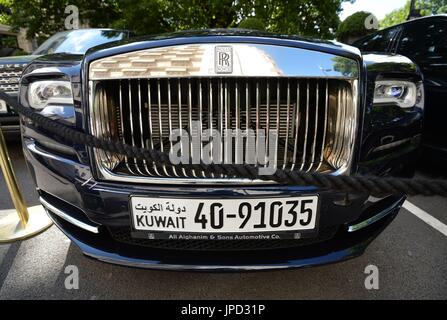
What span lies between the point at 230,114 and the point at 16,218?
1861 mm

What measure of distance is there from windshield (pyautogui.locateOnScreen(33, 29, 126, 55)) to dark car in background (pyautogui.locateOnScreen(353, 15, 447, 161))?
334cm

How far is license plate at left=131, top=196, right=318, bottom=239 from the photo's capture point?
1.29 m

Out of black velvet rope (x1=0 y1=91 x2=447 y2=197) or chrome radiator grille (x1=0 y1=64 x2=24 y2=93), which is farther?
chrome radiator grille (x1=0 y1=64 x2=24 y2=93)

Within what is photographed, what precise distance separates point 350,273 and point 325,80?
107cm

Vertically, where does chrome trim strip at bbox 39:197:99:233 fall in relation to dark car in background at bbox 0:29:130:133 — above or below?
below

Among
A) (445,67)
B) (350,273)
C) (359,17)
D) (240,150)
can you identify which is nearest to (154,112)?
(240,150)

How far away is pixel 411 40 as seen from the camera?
3408 millimetres

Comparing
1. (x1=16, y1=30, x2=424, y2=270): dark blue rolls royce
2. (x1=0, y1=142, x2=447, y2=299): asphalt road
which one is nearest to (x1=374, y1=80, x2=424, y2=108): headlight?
(x1=16, y1=30, x2=424, y2=270): dark blue rolls royce

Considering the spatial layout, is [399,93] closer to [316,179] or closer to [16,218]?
[316,179]

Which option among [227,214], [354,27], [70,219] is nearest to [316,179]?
[227,214]

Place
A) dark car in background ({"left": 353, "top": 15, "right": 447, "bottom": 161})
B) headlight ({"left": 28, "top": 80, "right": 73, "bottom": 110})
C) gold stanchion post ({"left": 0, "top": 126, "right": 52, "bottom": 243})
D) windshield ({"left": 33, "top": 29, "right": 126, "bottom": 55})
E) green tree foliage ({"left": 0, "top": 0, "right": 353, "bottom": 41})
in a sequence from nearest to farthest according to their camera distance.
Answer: headlight ({"left": 28, "top": 80, "right": 73, "bottom": 110}), gold stanchion post ({"left": 0, "top": 126, "right": 52, "bottom": 243}), dark car in background ({"left": 353, "top": 15, "right": 447, "bottom": 161}), windshield ({"left": 33, "top": 29, "right": 126, "bottom": 55}), green tree foliage ({"left": 0, "top": 0, "right": 353, "bottom": 41})

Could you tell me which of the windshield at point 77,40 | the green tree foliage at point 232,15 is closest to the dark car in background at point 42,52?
the windshield at point 77,40

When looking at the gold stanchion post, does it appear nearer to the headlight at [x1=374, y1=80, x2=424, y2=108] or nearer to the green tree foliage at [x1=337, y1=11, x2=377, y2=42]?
the headlight at [x1=374, y1=80, x2=424, y2=108]

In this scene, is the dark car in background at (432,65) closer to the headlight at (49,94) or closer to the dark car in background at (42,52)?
the headlight at (49,94)
